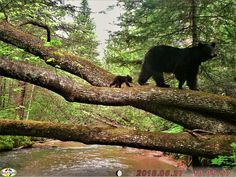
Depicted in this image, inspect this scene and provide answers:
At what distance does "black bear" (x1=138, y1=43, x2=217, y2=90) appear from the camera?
7977 mm

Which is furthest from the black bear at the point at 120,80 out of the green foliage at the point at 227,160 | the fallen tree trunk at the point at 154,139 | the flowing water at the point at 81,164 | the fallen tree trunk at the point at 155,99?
the flowing water at the point at 81,164

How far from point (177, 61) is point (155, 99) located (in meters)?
1.74

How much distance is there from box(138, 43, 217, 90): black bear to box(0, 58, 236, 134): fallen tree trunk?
108 cm

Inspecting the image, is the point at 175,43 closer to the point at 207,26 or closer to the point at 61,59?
the point at 207,26

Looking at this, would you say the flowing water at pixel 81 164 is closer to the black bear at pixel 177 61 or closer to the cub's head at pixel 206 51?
the black bear at pixel 177 61

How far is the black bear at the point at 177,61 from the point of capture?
798 centimetres

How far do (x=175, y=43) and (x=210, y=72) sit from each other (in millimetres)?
1871

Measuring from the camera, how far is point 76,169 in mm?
9094

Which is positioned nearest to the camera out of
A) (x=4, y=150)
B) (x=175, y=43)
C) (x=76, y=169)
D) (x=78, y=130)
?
(x=78, y=130)

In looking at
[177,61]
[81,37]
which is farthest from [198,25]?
[81,37]

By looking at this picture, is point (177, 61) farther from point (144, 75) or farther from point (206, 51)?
point (144, 75)

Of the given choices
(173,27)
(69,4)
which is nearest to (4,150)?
(69,4)

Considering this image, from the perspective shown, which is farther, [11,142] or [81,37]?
[81,37]

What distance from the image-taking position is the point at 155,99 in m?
6.75
